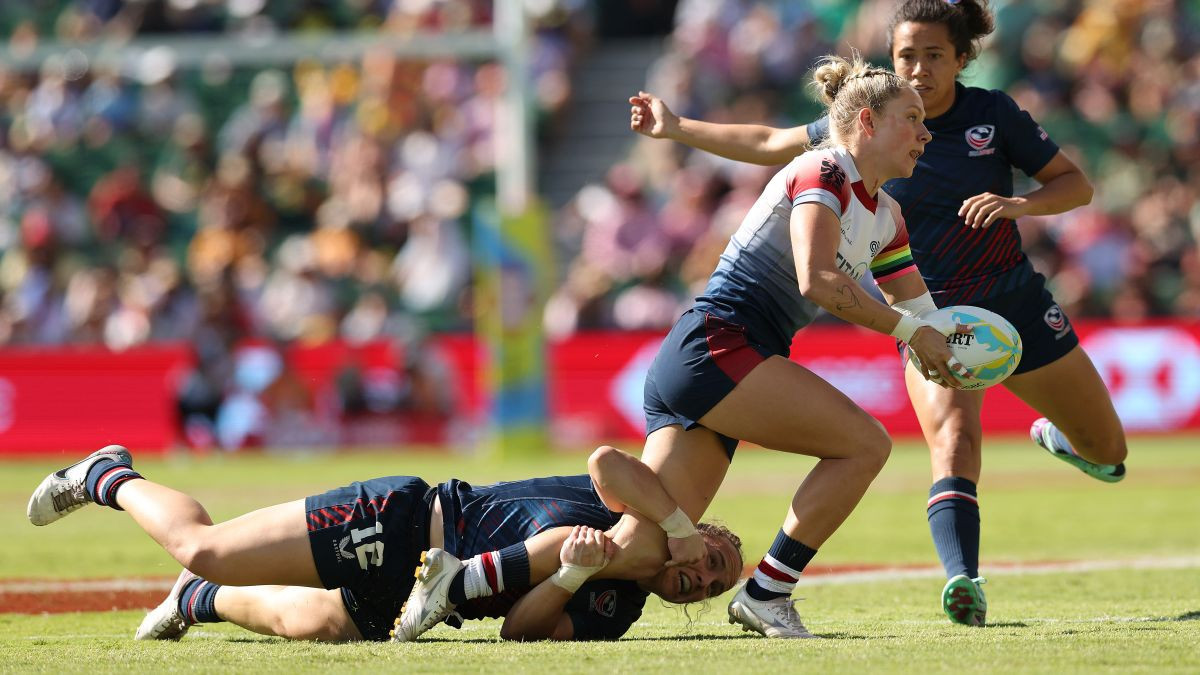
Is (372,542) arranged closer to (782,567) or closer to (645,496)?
(645,496)

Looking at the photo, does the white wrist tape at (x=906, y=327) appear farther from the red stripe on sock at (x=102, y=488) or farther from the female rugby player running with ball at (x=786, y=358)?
the red stripe on sock at (x=102, y=488)

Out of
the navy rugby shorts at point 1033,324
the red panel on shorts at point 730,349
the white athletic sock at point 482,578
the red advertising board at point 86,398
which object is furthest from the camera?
the red advertising board at point 86,398

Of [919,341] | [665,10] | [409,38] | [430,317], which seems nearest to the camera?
[919,341]

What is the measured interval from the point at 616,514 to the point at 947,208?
204cm

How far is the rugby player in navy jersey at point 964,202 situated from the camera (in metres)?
6.30

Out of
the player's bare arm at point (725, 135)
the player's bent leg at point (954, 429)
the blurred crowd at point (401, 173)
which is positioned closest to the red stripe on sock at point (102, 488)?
the player's bare arm at point (725, 135)

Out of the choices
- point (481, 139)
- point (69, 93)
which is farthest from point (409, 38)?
point (69, 93)

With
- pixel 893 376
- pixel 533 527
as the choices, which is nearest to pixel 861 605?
pixel 533 527

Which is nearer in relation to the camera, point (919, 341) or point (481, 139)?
point (919, 341)

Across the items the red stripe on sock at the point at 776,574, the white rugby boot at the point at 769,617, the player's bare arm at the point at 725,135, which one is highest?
the player's bare arm at the point at 725,135

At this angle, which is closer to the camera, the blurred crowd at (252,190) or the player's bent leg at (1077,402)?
the player's bent leg at (1077,402)

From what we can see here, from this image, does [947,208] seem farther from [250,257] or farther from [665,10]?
[665,10]

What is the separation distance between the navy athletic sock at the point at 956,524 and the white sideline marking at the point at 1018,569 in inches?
51.1

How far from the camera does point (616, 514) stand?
556cm
